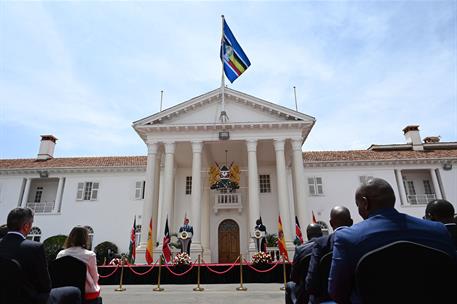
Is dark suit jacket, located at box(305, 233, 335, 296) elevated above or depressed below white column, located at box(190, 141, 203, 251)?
below

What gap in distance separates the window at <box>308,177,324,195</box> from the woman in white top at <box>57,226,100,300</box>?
2111cm

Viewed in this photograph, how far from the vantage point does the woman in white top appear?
3.65 meters

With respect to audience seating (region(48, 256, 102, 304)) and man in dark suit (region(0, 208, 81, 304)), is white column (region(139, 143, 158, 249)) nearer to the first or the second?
audience seating (region(48, 256, 102, 304))

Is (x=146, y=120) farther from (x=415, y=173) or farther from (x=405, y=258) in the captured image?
(x=415, y=173)

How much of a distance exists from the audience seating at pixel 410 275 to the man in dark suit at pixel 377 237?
6cm

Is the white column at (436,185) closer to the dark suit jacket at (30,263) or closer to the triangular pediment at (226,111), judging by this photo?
Result: the triangular pediment at (226,111)

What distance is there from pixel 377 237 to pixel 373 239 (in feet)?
0.09

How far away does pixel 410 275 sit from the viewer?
1697 mm

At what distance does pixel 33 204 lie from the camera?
24.4 metres

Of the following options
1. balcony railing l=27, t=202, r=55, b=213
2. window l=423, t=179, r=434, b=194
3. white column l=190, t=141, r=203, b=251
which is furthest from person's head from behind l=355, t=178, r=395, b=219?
balcony railing l=27, t=202, r=55, b=213

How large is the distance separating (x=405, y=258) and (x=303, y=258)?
91.3 inches

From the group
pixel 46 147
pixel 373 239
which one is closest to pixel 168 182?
pixel 46 147

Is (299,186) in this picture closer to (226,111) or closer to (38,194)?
(226,111)

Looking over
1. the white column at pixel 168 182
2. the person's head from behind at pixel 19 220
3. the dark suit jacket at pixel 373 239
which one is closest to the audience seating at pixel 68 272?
the person's head from behind at pixel 19 220
